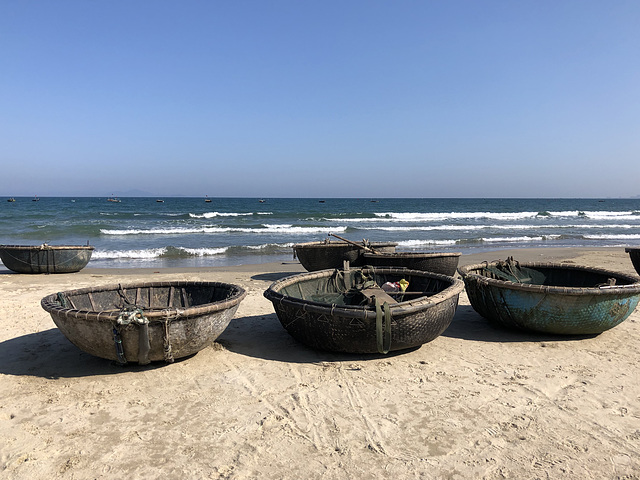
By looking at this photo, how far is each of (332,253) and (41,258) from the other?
6301 millimetres

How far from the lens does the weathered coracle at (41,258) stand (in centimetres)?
927

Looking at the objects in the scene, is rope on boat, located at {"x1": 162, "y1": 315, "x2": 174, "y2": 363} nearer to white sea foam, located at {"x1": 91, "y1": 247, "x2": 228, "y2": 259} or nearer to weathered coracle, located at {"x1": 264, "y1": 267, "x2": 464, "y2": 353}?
weathered coracle, located at {"x1": 264, "y1": 267, "x2": 464, "y2": 353}

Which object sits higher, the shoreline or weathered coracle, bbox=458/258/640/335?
weathered coracle, bbox=458/258/640/335

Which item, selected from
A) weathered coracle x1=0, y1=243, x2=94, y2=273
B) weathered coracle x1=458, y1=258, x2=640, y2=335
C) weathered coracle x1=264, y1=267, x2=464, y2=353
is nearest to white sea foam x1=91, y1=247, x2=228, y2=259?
weathered coracle x1=0, y1=243, x2=94, y2=273

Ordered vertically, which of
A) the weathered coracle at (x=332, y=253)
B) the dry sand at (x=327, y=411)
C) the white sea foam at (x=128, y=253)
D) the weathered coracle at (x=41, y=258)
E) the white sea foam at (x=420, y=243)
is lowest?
the white sea foam at (x=128, y=253)

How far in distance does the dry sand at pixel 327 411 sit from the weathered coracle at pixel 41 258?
518cm

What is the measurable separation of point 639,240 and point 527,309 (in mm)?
18805

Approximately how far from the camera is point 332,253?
8.05 m

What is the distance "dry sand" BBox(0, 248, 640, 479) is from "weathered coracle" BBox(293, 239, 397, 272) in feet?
10.6

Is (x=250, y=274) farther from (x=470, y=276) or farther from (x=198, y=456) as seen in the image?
(x=198, y=456)

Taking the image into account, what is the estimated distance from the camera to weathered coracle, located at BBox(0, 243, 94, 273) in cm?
927

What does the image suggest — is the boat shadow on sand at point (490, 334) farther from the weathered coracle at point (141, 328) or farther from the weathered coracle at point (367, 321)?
the weathered coracle at point (141, 328)

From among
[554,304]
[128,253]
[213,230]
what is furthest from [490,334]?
[213,230]

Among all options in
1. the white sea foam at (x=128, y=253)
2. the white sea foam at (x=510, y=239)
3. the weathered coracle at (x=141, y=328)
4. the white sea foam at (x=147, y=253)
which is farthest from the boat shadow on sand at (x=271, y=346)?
the white sea foam at (x=510, y=239)
